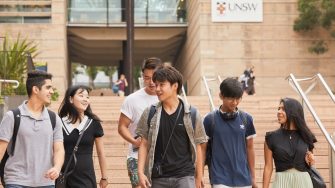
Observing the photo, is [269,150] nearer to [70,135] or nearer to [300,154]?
[300,154]

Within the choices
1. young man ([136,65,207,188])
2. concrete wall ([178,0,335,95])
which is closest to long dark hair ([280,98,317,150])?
young man ([136,65,207,188])

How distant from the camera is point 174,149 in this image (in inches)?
230

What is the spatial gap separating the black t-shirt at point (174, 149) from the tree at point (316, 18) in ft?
82.4

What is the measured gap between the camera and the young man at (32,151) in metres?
5.82

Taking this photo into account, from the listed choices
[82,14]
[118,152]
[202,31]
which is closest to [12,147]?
[118,152]

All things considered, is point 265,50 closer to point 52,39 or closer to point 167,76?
point 52,39

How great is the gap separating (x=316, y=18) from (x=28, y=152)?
26.4 m

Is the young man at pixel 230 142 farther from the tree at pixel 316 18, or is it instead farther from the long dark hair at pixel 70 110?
the tree at pixel 316 18

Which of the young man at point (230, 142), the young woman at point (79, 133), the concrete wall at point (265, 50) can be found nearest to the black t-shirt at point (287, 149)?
the young man at point (230, 142)

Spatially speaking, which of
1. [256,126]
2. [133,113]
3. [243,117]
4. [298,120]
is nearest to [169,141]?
[243,117]

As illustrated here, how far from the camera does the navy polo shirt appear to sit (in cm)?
644

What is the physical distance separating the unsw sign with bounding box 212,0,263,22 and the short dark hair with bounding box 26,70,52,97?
25592mm

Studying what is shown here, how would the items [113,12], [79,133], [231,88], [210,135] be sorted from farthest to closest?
[113,12] → [79,133] → [210,135] → [231,88]

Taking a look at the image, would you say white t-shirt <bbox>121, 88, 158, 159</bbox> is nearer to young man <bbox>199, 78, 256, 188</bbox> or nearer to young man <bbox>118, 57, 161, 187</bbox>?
young man <bbox>118, 57, 161, 187</bbox>
